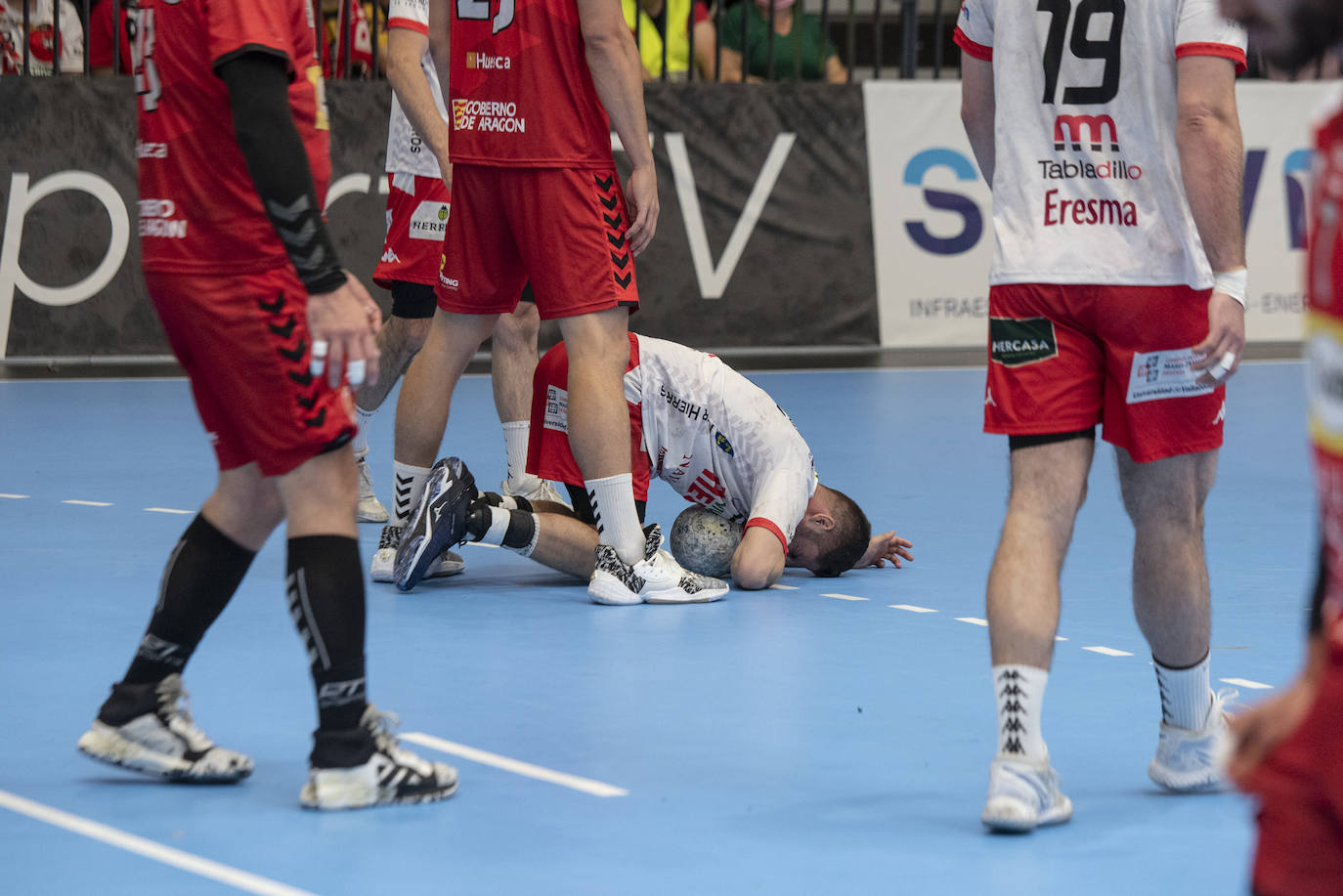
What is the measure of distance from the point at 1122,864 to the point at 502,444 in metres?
5.12

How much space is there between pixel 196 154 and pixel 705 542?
239 cm

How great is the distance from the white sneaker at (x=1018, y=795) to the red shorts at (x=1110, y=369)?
58cm

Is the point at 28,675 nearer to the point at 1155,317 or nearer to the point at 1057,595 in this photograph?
the point at 1057,595

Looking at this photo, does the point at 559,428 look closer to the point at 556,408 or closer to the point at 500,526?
the point at 556,408

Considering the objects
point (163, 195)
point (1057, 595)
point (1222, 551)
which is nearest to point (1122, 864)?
point (1057, 595)

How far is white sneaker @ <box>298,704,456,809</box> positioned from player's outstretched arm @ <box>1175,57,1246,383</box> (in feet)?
5.04

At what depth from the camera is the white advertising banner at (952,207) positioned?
11.4 metres

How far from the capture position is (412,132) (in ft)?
20.1

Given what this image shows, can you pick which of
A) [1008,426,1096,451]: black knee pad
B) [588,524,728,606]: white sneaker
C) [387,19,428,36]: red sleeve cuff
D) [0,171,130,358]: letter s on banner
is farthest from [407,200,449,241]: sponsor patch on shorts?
[0,171,130,358]: letter s on banner

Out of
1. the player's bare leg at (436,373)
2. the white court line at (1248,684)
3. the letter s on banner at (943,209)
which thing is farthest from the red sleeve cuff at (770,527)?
the letter s on banner at (943,209)

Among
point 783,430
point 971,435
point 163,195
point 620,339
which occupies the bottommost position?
point 971,435

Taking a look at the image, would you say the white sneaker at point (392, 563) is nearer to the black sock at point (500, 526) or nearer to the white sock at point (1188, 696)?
the black sock at point (500, 526)

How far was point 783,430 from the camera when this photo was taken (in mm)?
5125

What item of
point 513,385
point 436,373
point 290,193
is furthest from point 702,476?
point 290,193
